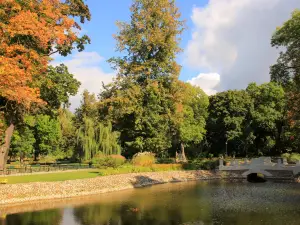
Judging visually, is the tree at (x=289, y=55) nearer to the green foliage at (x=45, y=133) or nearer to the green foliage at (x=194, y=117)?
the green foliage at (x=194, y=117)

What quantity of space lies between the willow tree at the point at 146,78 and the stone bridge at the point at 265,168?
900 cm

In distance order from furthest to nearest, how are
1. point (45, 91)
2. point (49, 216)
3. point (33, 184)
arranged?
point (45, 91) < point (33, 184) < point (49, 216)

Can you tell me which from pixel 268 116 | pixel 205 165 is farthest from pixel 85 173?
pixel 268 116

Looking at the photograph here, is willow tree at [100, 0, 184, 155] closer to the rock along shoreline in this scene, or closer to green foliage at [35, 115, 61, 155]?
the rock along shoreline

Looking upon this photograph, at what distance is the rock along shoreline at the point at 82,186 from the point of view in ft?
73.2

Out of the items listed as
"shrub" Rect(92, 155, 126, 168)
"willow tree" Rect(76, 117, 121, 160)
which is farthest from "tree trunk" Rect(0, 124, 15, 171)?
"willow tree" Rect(76, 117, 121, 160)

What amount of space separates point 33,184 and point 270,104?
141ft

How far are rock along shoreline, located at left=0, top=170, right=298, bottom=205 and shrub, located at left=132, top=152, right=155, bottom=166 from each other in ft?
6.95

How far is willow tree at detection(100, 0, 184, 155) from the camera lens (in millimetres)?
40000

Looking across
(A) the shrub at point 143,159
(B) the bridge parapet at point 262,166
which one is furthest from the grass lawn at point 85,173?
(B) the bridge parapet at point 262,166

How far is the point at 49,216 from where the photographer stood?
60.0ft

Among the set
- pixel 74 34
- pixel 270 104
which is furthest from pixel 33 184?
pixel 270 104

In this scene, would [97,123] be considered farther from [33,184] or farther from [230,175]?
[33,184]

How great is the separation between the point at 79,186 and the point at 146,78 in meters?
19.3
